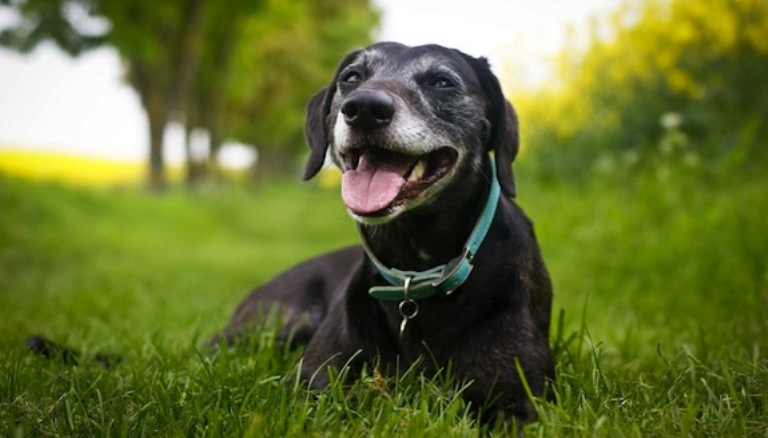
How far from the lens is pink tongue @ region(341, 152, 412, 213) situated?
287cm

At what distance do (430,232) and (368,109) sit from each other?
1.98 ft

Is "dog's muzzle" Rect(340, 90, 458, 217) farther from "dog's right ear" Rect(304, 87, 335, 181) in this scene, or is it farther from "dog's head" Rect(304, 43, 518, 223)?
"dog's right ear" Rect(304, 87, 335, 181)

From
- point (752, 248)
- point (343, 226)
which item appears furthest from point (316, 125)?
point (343, 226)

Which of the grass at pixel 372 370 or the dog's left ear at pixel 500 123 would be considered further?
the dog's left ear at pixel 500 123

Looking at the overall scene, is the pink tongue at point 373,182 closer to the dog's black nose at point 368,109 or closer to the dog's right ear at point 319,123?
the dog's black nose at point 368,109

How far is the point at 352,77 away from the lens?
343 cm

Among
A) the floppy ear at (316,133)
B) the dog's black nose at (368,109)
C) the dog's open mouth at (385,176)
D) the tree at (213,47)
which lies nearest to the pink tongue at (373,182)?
the dog's open mouth at (385,176)

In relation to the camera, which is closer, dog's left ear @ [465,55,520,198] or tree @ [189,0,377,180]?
dog's left ear @ [465,55,520,198]

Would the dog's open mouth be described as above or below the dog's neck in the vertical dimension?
above

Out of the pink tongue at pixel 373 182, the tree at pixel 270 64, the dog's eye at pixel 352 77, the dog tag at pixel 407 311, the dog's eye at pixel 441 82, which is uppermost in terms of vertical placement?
the tree at pixel 270 64

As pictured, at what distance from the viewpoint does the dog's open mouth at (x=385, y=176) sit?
9.45 ft

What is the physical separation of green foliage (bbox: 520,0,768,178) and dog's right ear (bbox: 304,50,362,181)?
4.62 metres

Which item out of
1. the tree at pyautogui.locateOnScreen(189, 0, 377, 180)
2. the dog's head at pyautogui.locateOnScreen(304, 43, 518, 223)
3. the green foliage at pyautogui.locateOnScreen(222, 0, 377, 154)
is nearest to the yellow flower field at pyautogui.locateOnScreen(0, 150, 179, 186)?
the tree at pyautogui.locateOnScreen(189, 0, 377, 180)

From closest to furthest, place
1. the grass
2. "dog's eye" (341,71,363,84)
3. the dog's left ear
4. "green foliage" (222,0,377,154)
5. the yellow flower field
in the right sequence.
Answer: the grass < the dog's left ear < "dog's eye" (341,71,363,84) < "green foliage" (222,0,377,154) < the yellow flower field
